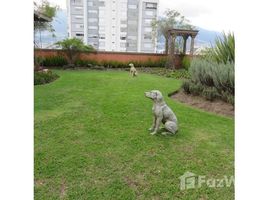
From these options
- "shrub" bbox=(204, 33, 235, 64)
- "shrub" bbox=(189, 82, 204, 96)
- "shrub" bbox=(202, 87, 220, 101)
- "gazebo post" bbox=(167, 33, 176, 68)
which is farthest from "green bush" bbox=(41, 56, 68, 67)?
"shrub" bbox=(202, 87, 220, 101)

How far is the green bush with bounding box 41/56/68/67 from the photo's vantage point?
470 inches

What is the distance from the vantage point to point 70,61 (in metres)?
12.4

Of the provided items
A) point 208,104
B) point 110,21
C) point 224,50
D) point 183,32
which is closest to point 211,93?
point 208,104

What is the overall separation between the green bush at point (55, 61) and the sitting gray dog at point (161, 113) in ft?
32.7

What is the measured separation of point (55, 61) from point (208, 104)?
360 inches

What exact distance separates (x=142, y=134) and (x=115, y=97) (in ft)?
8.07

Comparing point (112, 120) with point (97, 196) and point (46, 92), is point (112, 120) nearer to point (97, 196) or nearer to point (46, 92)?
point (97, 196)

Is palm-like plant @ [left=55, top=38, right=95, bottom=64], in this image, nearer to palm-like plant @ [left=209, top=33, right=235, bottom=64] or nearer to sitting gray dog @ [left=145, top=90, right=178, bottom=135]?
palm-like plant @ [left=209, top=33, right=235, bottom=64]

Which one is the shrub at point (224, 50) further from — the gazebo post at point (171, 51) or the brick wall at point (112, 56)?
the brick wall at point (112, 56)

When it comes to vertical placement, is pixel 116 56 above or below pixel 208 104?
above

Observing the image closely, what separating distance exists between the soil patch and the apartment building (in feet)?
125

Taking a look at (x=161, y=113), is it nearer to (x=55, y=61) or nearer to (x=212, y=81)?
(x=212, y=81)

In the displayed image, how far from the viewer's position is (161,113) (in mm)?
3275
